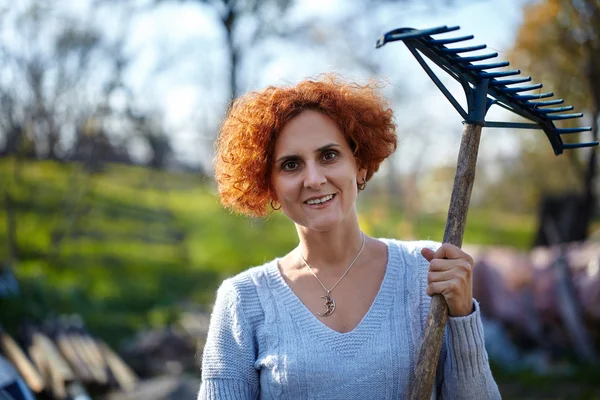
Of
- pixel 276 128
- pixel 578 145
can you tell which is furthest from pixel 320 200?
pixel 578 145

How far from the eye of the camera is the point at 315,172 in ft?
6.63

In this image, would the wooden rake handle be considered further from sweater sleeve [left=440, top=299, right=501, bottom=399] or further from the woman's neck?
the woman's neck

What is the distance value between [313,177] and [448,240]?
1.49 ft

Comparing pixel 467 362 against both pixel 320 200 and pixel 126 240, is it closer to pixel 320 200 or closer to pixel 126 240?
pixel 320 200

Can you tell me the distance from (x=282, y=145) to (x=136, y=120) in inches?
319

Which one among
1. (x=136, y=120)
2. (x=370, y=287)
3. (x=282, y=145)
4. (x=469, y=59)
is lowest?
(x=370, y=287)

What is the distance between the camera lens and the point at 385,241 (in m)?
2.31

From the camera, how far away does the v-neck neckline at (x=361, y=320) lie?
205 centimetres

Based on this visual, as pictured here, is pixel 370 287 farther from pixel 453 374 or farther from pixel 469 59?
pixel 469 59

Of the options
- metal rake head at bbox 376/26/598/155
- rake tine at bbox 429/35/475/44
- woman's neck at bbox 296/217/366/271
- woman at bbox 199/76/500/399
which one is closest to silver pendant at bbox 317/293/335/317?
woman at bbox 199/76/500/399

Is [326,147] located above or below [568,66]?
below

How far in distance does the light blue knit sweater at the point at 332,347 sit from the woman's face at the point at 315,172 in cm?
29

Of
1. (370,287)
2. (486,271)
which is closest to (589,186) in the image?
(486,271)

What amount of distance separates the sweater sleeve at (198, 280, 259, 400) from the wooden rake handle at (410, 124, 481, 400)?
537 millimetres
